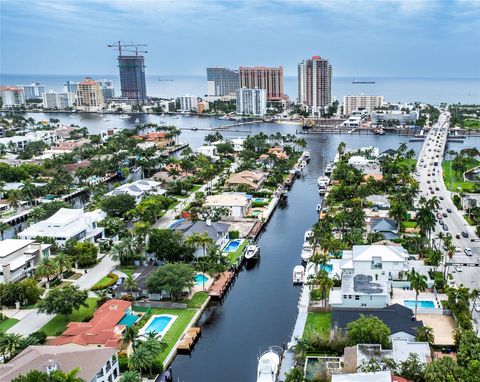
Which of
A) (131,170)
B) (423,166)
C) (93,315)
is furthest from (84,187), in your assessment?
(423,166)

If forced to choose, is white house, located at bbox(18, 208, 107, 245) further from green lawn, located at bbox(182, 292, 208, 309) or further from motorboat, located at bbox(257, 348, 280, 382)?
motorboat, located at bbox(257, 348, 280, 382)

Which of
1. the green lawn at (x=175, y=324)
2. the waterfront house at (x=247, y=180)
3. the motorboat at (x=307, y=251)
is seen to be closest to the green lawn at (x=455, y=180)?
the waterfront house at (x=247, y=180)

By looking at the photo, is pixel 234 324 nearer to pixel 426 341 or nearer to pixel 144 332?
pixel 144 332

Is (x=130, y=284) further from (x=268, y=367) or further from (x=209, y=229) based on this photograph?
(x=268, y=367)

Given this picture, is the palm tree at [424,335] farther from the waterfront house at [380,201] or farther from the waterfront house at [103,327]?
the waterfront house at [380,201]

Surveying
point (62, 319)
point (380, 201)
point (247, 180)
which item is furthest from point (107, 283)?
point (380, 201)

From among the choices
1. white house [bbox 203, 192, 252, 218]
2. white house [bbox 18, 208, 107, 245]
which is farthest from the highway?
white house [bbox 18, 208, 107, 245]
